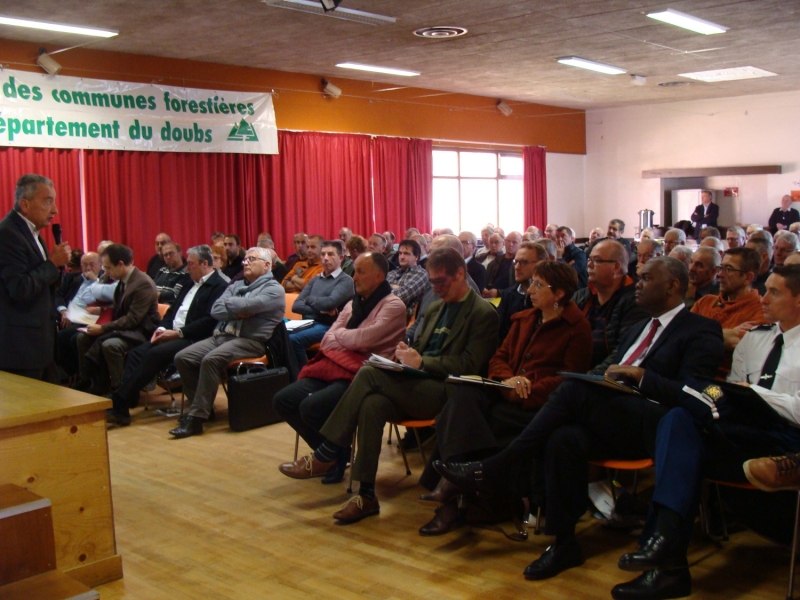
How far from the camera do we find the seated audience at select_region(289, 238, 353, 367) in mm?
5703

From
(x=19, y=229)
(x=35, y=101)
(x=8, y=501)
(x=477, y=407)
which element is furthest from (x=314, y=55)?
(x=8, y=501)

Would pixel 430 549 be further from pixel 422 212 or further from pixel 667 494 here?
pixel 422 212

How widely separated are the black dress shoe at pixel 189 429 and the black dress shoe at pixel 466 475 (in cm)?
253

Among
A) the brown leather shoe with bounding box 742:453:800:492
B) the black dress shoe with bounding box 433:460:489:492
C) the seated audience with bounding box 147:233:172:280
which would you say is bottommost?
the black dress shoe with bounding box 433:460:489:492

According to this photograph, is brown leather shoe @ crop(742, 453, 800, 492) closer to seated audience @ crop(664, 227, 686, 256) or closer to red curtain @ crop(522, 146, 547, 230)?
seated audience @ crop(664, 227, 686, 256)

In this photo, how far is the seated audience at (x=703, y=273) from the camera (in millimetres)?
4445

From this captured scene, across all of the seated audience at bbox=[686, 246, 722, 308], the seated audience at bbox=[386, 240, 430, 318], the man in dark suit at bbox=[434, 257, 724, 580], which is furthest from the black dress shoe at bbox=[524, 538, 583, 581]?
the seated audience at bbox=[386, 240, 430, 318]

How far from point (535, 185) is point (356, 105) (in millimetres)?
4349

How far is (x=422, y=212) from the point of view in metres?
11.9

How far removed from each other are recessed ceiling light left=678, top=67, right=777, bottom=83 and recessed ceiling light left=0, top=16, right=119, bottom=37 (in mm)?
7544

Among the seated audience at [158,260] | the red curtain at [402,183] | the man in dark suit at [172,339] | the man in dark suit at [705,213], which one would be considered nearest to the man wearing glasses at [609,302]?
the man in dark suit at [172,339]

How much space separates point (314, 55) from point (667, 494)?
24.4ft

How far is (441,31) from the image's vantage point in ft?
25.5

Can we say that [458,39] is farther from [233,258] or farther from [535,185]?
[535,185]
